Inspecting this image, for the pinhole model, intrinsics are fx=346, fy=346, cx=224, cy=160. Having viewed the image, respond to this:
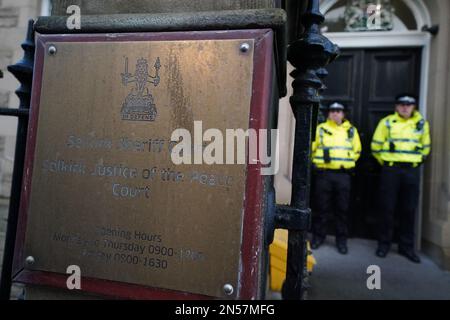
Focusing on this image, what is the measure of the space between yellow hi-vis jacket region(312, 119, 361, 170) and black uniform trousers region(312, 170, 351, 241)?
4.9 inches

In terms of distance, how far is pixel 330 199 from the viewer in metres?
4.76

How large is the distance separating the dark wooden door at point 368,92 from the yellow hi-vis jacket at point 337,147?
481mm

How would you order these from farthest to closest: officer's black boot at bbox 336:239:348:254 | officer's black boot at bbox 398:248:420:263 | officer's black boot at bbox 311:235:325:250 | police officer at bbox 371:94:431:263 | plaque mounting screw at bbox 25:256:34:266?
officer's black boot at bbox 311:235:325:250 → officer's black boot at bbox 336:239:348:254 → police officer at bbox 371:94:431:263 → officer's black boot at bbox 398:248:420:263 → plaque mounting screw at bbox 25:256:34:266

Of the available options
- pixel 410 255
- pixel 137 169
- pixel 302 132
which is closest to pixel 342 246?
pixel 410 255

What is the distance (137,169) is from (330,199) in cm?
410

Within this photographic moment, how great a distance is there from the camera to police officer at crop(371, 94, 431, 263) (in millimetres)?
4305

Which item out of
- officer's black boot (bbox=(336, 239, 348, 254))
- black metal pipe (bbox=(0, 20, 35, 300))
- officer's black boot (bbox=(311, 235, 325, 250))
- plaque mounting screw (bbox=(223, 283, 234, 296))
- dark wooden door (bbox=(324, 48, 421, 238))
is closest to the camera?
plaque mounting screw (bbox=(223, 283, 234, 296))

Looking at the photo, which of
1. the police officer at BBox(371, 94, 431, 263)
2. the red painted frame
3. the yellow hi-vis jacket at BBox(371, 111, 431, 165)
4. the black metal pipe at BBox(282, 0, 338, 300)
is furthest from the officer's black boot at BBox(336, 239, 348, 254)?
the red painted frame

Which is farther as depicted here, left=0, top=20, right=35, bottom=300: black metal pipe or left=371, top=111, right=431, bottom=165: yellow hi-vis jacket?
left=371, top=111, right=431, bottom=165: yellow hi-vis jacket

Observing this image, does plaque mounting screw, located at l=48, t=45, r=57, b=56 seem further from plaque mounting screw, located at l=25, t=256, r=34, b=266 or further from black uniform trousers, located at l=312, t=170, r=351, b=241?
black uniform trousers, located at l=312, t=170, r=351, b=241

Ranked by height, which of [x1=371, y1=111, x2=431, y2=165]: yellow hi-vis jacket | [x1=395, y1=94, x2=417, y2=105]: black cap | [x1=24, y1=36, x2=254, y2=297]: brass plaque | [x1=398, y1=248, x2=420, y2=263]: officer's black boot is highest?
[x1=395, y1=94, x2=417, y2=105]: black cap

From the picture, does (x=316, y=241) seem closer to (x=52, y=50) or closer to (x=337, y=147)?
(x=337, y=147)

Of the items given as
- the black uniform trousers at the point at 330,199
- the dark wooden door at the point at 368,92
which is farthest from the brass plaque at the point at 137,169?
the dark wooden door at the point at 368,92
